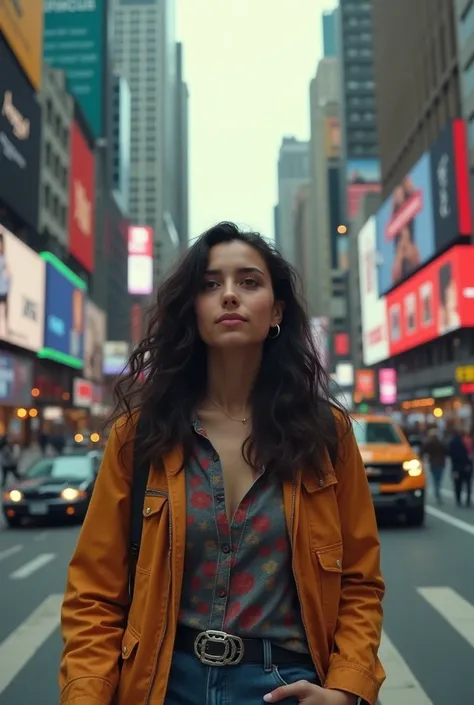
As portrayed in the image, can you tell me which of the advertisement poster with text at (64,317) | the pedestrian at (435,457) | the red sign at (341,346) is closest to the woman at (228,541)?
the pedestrian at (435,457)

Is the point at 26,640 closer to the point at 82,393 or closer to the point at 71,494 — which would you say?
the point at 71,494

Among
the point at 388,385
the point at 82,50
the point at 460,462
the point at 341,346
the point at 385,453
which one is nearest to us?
the point at 385,453

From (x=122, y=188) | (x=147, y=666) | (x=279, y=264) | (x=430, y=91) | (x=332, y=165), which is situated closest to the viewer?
(x=147, y=666)

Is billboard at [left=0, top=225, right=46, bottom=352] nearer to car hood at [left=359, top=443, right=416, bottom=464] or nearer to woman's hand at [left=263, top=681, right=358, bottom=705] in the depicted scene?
car hood at [left=359, top=443, right=416, bottom=464]

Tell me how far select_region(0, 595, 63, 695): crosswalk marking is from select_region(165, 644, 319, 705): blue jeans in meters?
3.58

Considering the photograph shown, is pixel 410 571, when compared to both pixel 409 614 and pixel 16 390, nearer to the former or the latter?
pixel 409 614

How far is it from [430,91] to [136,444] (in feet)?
219

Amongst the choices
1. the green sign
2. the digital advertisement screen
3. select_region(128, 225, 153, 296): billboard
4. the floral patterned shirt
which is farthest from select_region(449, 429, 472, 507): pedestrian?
the green sign

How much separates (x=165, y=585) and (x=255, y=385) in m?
0.69

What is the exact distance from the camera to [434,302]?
56844mm

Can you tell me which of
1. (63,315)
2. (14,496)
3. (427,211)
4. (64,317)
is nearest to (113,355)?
(64,317)

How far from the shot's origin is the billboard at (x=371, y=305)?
80.8 meters

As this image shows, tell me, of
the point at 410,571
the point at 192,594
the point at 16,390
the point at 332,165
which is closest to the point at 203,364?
the point at 192,594

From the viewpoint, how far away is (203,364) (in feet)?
7.77
